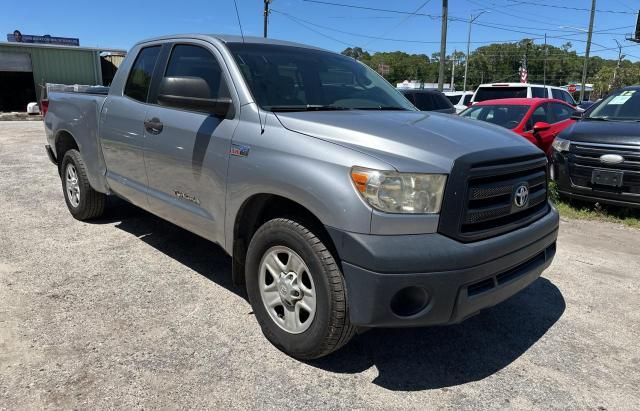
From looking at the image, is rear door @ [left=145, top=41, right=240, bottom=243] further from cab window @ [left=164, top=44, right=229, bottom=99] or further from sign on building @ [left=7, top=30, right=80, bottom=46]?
sign on building @ [left=7, top=30, right=80, bottom=46]

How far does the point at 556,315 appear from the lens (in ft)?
11.8

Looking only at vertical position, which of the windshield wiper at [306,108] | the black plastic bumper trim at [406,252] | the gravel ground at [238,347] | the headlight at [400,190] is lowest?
the gravel ground at [238,347]

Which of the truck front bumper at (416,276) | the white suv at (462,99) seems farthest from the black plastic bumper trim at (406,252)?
the white suv at (462,99)

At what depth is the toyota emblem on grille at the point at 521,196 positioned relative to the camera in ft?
9.04

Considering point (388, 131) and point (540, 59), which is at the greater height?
point (540, 59)

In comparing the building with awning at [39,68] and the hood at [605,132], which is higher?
the building with awning at [39,68]

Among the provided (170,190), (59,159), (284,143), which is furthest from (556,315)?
(59,159)

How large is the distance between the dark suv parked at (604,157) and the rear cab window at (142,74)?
5.16 metres

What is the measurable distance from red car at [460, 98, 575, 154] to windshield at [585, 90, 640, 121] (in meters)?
1.20

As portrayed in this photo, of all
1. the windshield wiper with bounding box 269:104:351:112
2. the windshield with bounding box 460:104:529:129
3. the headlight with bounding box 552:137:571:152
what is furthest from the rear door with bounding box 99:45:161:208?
Result: the windshield with bounding box 460:104:529:129

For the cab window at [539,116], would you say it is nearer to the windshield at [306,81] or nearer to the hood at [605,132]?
the hood at [605,132]

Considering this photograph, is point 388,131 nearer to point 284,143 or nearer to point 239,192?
point 284,143

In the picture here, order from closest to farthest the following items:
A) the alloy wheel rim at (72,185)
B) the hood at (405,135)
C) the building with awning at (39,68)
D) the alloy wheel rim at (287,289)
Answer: the hood at (405,135) → the alloy wheel rim at (287,289) → the alloy wheel rim at (72,185) → the building with awning at (39,68)

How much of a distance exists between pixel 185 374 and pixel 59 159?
13.6 feet
